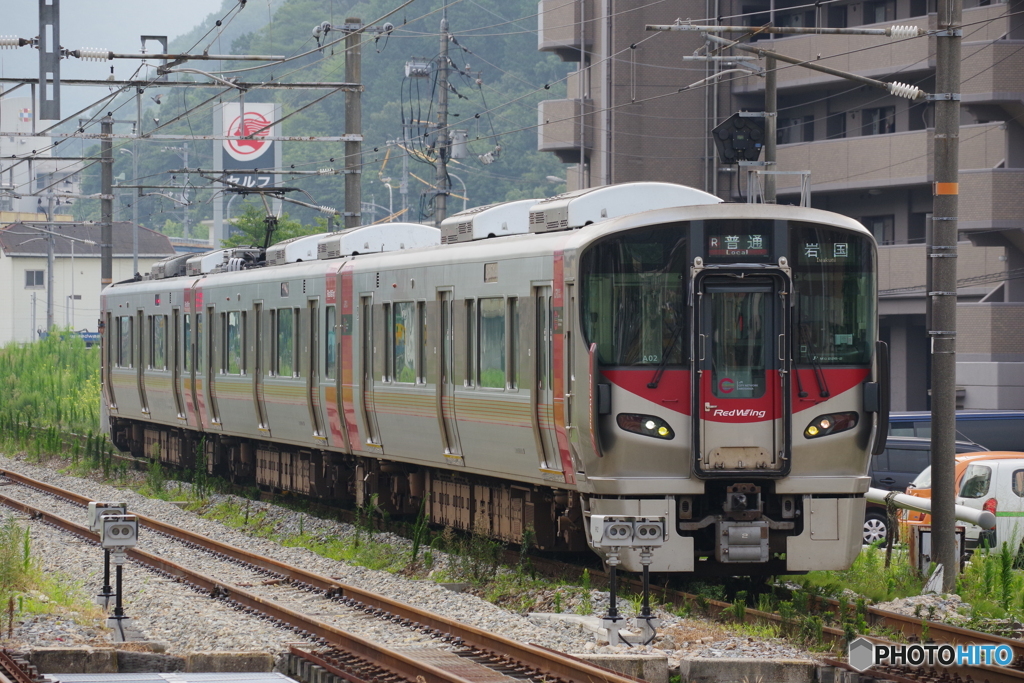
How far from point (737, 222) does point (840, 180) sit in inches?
1068

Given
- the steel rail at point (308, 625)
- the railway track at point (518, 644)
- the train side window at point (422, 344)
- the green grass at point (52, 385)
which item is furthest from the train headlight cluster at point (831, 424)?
the green grass at point (52, 385)

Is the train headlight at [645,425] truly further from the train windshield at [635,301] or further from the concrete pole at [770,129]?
the concrete pole at [770,129]

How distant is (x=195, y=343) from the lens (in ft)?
74.6

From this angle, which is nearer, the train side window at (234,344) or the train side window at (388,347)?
the train side window at (388,347)

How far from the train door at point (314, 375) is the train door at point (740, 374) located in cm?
765

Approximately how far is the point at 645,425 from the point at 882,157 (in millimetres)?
26939

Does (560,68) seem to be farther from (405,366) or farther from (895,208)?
(405,366)

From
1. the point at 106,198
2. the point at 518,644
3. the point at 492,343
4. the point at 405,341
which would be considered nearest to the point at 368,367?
the point at 405,341

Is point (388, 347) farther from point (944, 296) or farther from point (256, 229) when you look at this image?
point (256, 229)

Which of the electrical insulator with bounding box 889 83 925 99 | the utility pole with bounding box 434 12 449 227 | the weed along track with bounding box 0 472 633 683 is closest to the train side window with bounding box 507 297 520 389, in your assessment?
the weed along track with bounding box 0 472 633 683

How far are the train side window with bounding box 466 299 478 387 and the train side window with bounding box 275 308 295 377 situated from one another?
5.40 meters

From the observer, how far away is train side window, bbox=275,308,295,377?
62.4ft

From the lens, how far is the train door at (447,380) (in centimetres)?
1436

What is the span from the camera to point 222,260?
→ 916 inches
